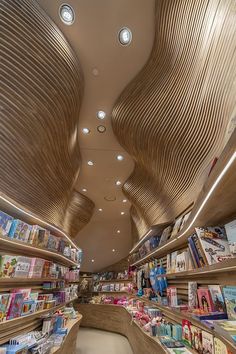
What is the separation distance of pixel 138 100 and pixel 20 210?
3418 millimetres

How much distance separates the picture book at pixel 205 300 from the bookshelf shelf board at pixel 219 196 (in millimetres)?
623

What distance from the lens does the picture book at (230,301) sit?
5.17 feet

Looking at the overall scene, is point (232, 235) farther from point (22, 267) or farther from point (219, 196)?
point (22, 267)

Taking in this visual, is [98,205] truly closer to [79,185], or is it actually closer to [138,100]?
[79,185]

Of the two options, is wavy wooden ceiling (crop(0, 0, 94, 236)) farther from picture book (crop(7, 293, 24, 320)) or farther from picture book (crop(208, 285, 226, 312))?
picture book (crop(208, 285, 226, 312))

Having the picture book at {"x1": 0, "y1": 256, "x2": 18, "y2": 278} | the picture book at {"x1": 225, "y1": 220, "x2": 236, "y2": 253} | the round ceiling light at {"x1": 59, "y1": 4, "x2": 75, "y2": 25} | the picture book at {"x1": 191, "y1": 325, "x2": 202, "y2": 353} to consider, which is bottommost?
the picture book at {"x1": 191, "y1": 325, "x2": 202, "y2": 353}

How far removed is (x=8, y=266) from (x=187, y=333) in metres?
2.12

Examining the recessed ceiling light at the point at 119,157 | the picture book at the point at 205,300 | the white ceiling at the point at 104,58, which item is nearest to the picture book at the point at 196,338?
the picture book at the point at 205,300

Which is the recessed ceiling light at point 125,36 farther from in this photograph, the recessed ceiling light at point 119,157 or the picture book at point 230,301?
the picture book at point 230,301

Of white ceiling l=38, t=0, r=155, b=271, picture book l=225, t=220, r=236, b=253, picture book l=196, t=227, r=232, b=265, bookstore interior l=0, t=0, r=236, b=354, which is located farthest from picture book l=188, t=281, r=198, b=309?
white ceiling l=38, t=0, r=155, b=271

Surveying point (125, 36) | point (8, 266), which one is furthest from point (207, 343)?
point (125, 36)

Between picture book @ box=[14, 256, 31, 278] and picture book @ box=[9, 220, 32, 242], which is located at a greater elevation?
picture book @ box=[9, 220, 32, 242]

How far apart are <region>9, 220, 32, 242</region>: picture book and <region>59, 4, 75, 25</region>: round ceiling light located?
11.9 feet

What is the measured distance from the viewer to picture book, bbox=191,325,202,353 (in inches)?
75.5
